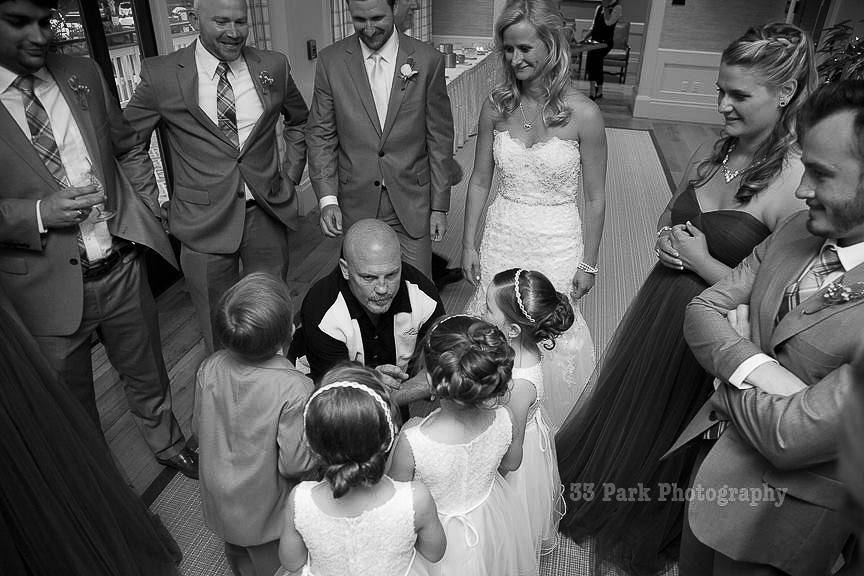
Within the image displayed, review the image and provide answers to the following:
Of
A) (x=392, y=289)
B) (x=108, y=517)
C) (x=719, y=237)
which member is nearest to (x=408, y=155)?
(x=392, y=289)

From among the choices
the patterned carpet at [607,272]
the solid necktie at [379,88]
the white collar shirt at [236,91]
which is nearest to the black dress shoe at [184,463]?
the patterned carpet at [607,272]

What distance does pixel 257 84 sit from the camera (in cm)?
233

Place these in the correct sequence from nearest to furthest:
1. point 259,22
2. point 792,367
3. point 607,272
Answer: point 792,367
point 607,272
point 259,22

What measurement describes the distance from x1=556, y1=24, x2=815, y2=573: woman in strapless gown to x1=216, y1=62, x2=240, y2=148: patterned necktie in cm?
172

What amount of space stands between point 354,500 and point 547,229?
4.73 feet

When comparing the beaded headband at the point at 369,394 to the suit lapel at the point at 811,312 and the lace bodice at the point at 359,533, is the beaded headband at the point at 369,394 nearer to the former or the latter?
the lace bodice at the point at 359,533

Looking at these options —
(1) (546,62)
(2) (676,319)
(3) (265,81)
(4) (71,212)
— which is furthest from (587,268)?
(4) (71,212)

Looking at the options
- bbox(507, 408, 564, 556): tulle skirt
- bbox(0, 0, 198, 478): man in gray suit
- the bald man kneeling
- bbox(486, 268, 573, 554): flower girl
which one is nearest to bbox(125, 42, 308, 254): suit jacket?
bbox(0, 0, 198, 478): man in gray suit

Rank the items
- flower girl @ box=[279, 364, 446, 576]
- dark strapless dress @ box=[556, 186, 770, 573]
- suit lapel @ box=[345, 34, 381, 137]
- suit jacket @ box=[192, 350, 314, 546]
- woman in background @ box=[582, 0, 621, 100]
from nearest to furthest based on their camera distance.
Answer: flower girl @ box=[279, 364, 446, 576]
suit jacket @ box=[192, 350, 314, 546]
dark strapless dress @ box=[556, 186, 770, 573]
suit lapel @ box=[345, 34, 381, 137]
woman in background @ box=[582, 0, 621, 100]

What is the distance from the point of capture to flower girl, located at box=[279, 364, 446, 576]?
3.78 ft

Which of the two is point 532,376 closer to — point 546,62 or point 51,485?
point 546,62

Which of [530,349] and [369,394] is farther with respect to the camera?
[530,349]

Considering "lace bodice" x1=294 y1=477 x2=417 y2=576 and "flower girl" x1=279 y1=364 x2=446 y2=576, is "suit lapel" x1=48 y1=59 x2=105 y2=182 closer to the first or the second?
"flower girl" x1=279 y1=364 x2=446 y2=576

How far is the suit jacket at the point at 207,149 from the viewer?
220cm
